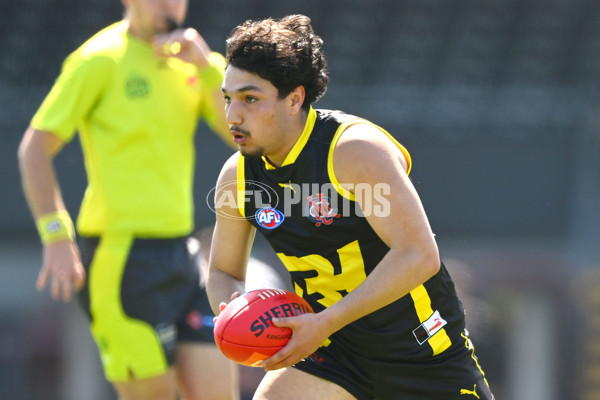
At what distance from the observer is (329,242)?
3.12m

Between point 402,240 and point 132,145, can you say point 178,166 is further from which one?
point 402,240

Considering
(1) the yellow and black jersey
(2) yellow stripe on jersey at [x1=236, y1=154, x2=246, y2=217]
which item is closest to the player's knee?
(1) the yellow and black jersey

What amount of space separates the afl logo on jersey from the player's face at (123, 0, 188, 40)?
1.65 m

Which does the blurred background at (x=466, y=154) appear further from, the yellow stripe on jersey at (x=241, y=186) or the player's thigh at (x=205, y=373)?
the yellow stripe on jersey at (x=241, y=186)

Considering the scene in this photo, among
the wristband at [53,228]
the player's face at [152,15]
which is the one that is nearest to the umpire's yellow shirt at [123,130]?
the player's face at [152,15]

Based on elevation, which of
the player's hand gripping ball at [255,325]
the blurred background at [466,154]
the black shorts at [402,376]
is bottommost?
the blurred background at [466,154]

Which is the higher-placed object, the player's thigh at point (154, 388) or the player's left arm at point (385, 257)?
the player's left arm at point (385, 257)

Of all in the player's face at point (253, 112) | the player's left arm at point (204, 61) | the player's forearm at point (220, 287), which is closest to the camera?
the player's face at point (253, 112)

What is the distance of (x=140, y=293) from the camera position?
430 centimetres

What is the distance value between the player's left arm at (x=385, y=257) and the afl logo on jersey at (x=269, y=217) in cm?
35

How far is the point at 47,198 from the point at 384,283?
2.02m

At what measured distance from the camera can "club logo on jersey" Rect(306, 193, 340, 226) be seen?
119 inches

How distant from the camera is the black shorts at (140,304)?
4.23 metres

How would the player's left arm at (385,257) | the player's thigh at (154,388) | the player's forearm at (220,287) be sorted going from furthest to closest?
the player's thigh at (154,388), the player's forearm at (220,287), the player's left arm at (385,257)
